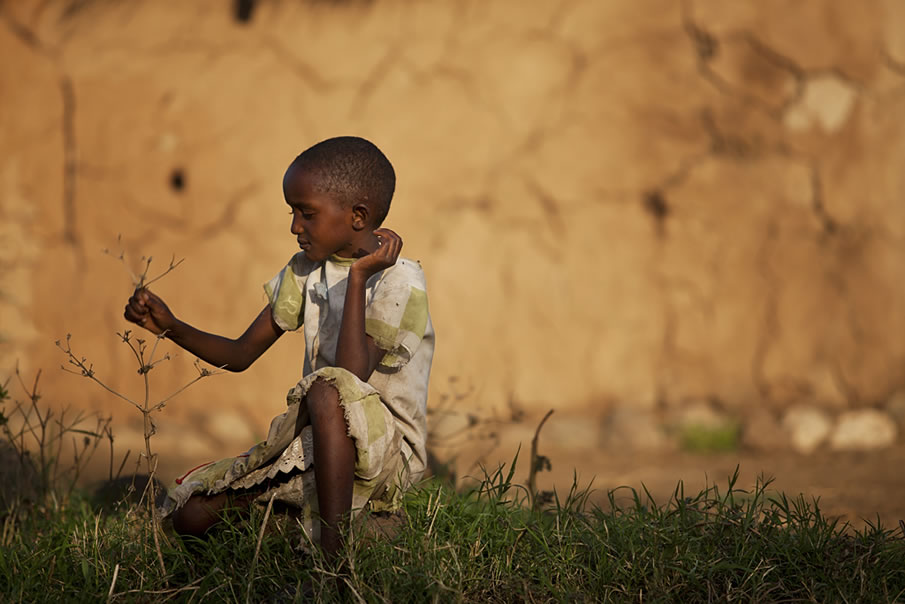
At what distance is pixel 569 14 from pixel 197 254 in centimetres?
268

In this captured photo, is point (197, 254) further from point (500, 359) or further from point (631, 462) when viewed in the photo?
point (631, 462)

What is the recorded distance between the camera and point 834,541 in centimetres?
237

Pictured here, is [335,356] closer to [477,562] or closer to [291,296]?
[291,296]

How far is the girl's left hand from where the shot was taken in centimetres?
221

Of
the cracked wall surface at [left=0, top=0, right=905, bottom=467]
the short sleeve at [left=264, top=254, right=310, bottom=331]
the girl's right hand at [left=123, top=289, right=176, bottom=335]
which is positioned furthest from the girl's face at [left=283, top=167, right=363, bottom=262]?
the cracked wall surface at [left=0, top=0, right=905, bottom=467]

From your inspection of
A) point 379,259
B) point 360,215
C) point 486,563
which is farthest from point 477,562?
point 360,215

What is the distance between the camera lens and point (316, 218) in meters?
2.33

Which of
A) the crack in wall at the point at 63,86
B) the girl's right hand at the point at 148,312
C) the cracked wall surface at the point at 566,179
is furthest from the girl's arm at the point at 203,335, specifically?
the crack in wall at the point at 63,86

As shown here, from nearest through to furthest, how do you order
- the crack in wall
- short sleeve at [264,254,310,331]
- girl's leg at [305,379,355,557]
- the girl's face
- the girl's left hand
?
girl's leg at [305,379,355,557] < the girl's left hand < the girl's face < short sleeve at [264,254,310,331] < the crack in wall

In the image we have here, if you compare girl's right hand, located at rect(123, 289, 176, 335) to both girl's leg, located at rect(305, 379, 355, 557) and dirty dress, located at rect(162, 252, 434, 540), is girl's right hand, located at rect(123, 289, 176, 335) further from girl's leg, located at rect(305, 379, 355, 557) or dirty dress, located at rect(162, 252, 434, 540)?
girl's leg, located at rect(305, 379, 355, 557)

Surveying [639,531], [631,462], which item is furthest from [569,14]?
[639,531]

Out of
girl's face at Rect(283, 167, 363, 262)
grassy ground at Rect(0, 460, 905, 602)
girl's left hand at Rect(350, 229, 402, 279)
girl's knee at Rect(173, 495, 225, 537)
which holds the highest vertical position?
girl's face at Rect(283, 167, 363, 262)

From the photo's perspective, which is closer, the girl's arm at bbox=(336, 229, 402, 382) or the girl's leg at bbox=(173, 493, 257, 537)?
the girl's arm at bbox=(336, 229, 402, 382)

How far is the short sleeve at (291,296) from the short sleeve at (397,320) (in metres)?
0.24
